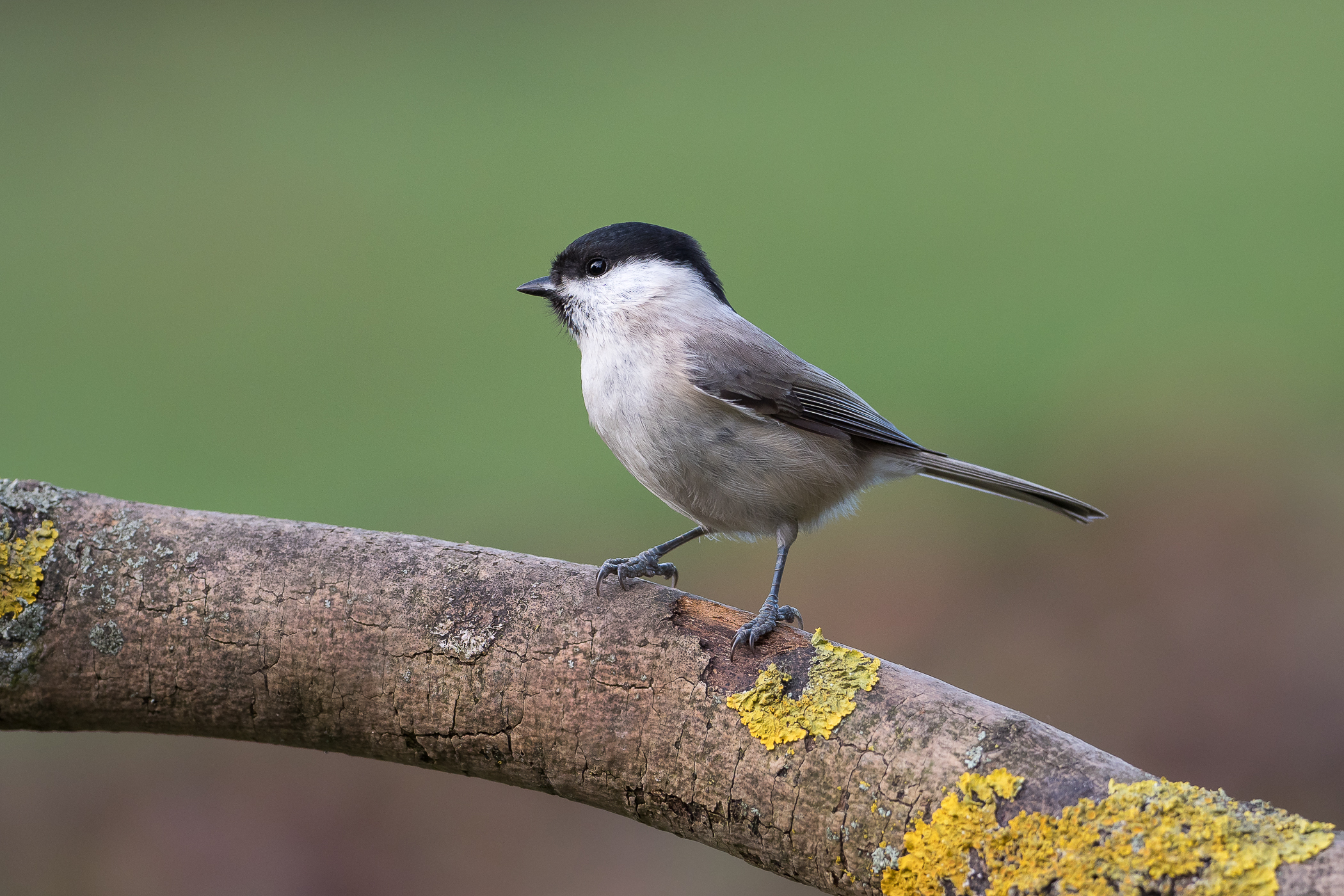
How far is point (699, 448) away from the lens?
2.44 meters

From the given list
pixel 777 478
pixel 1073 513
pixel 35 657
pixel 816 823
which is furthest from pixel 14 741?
pixel 1073 513

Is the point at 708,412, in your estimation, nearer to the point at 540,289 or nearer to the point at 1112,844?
the point at 540,289

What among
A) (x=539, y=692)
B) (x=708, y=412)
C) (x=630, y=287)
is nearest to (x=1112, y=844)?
(x=539, y=692)

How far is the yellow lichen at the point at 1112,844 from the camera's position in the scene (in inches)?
51.7

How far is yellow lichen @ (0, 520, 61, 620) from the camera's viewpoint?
1959mm

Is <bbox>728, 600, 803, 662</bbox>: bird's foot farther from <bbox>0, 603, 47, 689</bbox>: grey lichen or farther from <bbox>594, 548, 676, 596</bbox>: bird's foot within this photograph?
<bbox>0, 603, 47, 689</bbox>: grey lichen

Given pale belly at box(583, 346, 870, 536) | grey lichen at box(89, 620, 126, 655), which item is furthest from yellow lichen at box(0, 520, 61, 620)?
pale belly at box(583, 346, 870, 536)

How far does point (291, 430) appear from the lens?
5.42 metres

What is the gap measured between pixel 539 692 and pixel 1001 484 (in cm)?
152

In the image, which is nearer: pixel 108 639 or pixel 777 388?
pixel 108 639

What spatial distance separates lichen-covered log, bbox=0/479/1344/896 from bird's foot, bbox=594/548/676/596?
0.05 metres

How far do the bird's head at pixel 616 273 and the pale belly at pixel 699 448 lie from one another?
0.23 meters

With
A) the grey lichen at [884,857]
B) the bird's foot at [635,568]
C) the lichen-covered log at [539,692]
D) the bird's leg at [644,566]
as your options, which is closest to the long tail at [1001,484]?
the bird's leg at [644,566]

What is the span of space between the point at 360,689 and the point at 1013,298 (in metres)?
5.04
